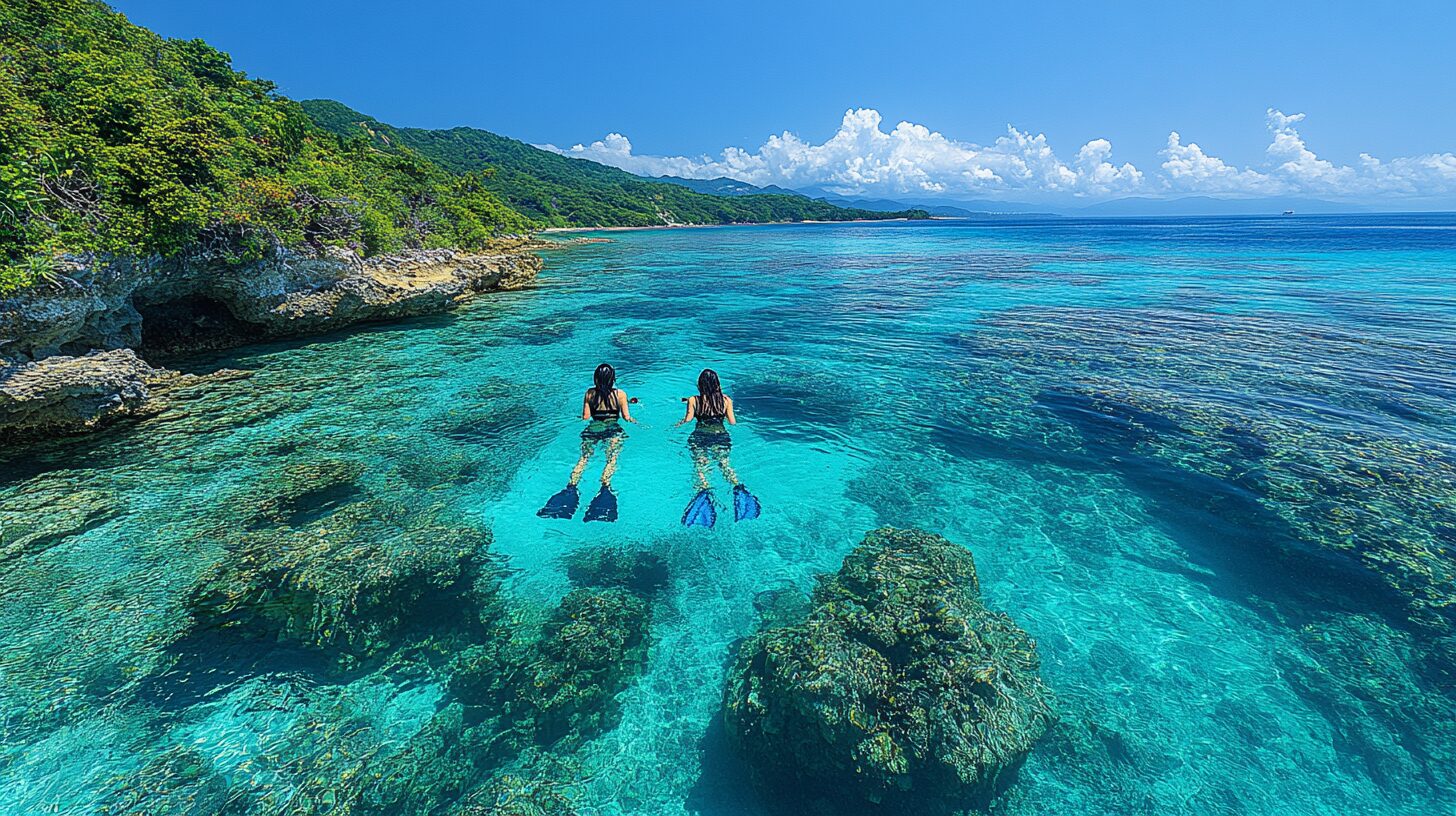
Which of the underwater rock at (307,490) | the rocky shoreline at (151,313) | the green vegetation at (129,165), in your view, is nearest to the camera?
the underwater rock at (307,490)

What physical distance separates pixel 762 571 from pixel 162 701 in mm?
6608

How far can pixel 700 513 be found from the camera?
28.7 feet

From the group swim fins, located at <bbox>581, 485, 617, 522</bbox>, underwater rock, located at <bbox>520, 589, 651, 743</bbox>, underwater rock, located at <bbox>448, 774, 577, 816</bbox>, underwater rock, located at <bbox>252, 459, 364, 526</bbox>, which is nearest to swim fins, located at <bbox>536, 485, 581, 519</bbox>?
swim fins, located at <bbox>581, 485, 617, 522</bbox>

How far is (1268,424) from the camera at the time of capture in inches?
437

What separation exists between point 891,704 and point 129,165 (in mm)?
19942

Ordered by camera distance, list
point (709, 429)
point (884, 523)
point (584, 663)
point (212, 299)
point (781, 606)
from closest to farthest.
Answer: point (584, 663)
point (781, 606)
point (884, 523)
point (709, 429)
point (212, 299)

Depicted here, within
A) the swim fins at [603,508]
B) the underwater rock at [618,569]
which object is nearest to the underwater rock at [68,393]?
the swim fins at [603,508]

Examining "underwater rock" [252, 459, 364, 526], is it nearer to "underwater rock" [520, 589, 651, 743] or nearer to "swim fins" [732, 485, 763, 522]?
"underwater rock" [520, 589, 651, 743]

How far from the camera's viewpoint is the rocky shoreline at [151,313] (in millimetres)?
10531

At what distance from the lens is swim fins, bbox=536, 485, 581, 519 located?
8.77 meters

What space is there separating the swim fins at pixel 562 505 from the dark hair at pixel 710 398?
104 inches

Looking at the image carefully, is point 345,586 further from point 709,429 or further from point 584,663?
point 709,429

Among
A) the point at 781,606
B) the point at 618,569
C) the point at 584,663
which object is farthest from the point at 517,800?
the point at 781,606

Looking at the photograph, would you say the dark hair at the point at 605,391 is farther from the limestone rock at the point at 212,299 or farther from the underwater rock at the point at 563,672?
the limestone rock at the point at 212,299
